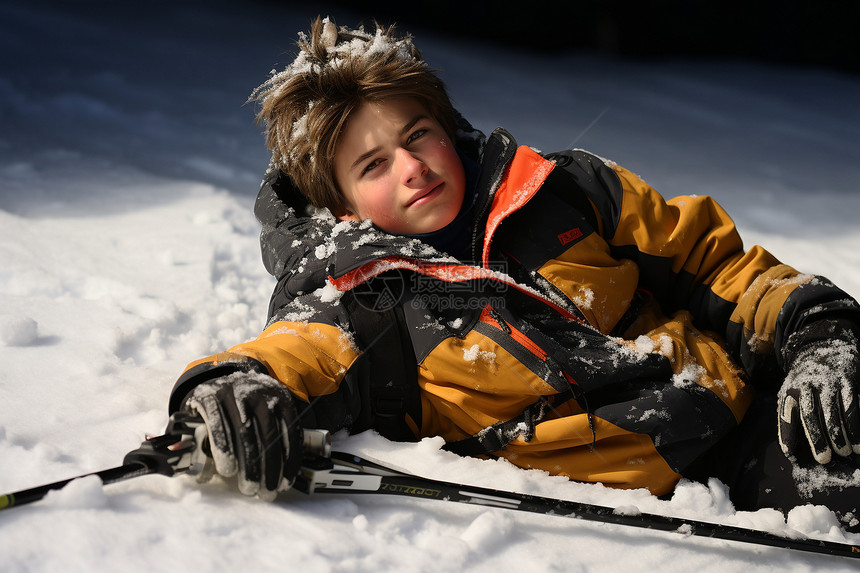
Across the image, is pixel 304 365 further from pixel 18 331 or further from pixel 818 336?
pixel 818 336

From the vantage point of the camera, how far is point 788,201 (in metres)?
3.36

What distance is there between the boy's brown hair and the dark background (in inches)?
153

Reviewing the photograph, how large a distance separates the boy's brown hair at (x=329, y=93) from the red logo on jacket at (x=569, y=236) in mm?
475

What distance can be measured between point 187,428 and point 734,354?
4.18ft

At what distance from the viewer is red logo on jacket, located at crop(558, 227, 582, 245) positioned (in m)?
1.71

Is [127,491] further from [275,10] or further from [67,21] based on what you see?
[275,10]

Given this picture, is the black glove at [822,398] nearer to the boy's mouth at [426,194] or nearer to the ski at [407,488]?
the ski at [407,488]

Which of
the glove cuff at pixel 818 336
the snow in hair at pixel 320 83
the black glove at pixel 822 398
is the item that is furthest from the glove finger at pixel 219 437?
the glove cuff at pixel 818 336

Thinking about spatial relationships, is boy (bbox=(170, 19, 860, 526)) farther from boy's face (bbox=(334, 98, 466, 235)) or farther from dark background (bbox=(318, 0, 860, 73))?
dark background (bbox=(318, 0, 860, 73))

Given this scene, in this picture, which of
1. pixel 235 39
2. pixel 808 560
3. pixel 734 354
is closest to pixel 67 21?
pixel 235 39

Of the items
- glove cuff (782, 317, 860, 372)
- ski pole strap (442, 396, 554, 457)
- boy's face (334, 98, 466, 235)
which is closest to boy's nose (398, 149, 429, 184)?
boy's face (334, 98, 466, 235)

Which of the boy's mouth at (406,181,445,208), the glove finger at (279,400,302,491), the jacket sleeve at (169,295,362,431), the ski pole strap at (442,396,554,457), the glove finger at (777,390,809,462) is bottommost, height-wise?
the glove finger at (777,390,809,462)

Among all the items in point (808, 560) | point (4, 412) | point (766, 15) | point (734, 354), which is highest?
point (766, 15)

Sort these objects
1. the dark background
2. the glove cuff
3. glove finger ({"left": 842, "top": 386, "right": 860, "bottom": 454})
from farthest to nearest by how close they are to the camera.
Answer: the dark background → the glove cuff → glove finger ({"left": 842, "top": 386, "right": 860, "bottom": 454})
